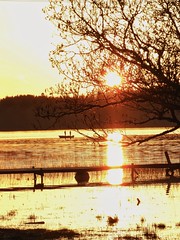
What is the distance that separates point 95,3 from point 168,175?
3828 cm

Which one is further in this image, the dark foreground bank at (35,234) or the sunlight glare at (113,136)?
the dark foreground bank at (35,234)

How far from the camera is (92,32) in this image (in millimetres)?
18891

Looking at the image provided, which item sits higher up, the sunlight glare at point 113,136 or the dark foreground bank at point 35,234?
the sunlight glare at point 113,136

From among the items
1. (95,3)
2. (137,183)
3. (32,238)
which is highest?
(95,3)

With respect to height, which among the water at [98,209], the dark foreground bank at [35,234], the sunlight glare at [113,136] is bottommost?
the dark foreground bank at [35,234]

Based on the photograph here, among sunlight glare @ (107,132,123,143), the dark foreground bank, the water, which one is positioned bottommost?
the dark foreground bank

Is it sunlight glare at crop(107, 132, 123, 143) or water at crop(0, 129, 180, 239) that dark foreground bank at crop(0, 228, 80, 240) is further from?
sunlight glare at crop(107, 132, 123, 143)

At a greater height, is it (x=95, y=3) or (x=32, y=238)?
(x=95, y=3)

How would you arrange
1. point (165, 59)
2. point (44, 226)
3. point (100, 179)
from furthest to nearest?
1. point (100, 179)
2. point (44, 226)
3. point (165, 59)

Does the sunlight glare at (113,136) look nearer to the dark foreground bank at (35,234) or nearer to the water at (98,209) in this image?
the water at (98,209)

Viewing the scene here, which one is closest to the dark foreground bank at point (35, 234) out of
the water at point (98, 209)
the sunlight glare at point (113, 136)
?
the water at point (98, 209)

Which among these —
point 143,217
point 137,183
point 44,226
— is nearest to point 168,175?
point 137,183

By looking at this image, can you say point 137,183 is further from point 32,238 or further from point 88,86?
point 88,86

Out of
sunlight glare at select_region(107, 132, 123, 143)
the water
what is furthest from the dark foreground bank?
sunlight glare at select_region(107, 132, 123, 143)
